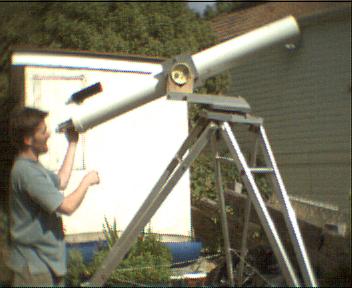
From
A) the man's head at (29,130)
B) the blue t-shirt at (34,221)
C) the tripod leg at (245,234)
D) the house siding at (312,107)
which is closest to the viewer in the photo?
the blue t-shirt at (34,221)

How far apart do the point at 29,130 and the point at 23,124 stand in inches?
1.6

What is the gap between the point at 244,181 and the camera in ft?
11.6

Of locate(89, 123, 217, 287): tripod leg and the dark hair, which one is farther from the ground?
the dark hair

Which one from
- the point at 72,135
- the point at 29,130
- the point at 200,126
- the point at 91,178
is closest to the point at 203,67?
the point at 200,126

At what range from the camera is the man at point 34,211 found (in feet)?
9.37

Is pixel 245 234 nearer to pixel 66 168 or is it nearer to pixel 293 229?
pixel 293 229

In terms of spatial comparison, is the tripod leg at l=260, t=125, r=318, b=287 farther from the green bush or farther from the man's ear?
the green bush

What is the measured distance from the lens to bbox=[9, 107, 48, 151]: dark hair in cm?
295

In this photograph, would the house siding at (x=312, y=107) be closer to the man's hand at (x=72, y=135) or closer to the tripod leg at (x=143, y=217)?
the tripod leg at (x=143, y=217)

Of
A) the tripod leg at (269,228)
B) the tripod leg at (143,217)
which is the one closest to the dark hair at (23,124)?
the tripod leg at (143,217)

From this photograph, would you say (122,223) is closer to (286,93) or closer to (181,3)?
(181,3)

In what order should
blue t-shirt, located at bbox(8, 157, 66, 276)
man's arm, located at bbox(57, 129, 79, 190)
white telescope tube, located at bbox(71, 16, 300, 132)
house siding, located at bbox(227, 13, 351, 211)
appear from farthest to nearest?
house siding, located at bbox(227, 13, 351, 211)
white telescope tube, located at bbox(71, 16, 300, 132)
man's arm, located at bbox(57, 129, 79, 190)
blue t-shirt, located at bbox(8, 157, 66, 276)

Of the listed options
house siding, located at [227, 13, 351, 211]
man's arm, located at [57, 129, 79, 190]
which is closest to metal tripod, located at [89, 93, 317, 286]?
man's arm, located at [57, 129, 79, 190]

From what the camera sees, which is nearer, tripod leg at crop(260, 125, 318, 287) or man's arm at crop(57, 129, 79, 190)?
man's arm at crop(57, 129, 79, 190)
